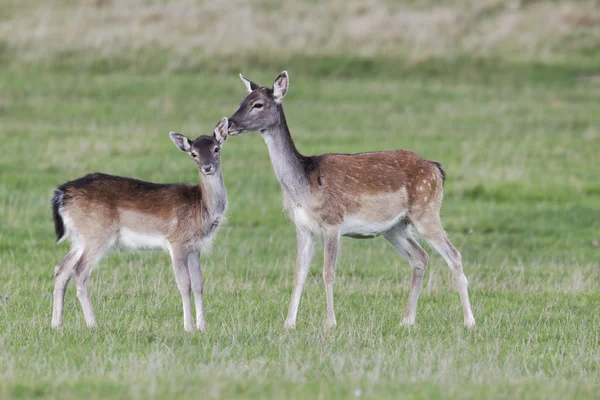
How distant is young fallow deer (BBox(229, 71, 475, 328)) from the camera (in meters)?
10.3

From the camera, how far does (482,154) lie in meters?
21.6

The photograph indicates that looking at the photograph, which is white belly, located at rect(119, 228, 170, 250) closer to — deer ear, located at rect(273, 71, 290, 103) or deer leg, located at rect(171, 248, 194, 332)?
deer leg, located at rect(171, 248, 194, 332)

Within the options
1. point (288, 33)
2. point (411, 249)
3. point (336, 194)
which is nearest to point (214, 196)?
point (336, 194)

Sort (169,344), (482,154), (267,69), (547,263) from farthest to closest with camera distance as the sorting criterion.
Answer: (267,69)
(482,154)
(547,263)
(169,344)

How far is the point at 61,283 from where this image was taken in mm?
9773

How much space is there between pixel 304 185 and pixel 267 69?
20.5 meters

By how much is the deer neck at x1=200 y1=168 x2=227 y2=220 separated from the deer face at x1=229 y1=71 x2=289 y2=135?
46 centimetres

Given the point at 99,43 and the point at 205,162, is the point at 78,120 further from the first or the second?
the point at 205,162

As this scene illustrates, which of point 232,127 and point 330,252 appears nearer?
point 232,127

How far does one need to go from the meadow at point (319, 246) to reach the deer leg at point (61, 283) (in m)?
0.22

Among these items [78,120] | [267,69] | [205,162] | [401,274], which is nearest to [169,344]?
[205,162]

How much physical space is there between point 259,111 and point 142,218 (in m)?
1.49

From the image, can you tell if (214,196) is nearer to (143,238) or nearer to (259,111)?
(143,238)

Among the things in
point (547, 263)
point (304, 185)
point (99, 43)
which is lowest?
point (547, 263)
